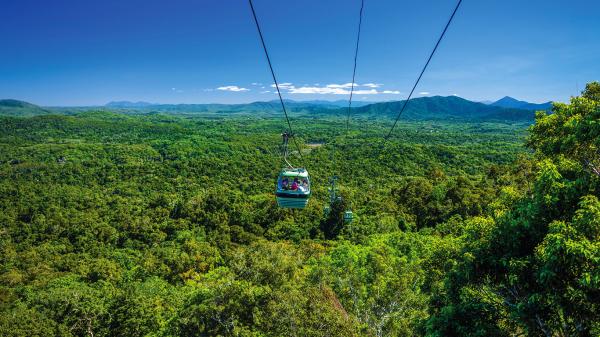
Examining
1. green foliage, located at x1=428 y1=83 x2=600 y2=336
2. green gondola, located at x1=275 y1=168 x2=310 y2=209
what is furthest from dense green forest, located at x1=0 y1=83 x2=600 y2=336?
green gondola, located at x1=275 y1=168 x2=310 y2=209

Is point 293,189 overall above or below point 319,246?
above

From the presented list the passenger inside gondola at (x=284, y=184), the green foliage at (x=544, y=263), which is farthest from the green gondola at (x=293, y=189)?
the green foliage at (x=544, y=263)

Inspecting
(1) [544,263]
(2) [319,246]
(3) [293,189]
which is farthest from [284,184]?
(2) [319,246]

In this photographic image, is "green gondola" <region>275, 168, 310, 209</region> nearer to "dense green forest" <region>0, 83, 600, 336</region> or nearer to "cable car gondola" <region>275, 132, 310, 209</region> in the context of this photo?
"cable car gondola" <region>275, 132, 310, 209</region>

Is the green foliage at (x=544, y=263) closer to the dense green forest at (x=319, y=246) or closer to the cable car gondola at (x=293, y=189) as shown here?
the dense green forest at (x=319, y=246)

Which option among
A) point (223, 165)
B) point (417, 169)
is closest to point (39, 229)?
point (223, 165)

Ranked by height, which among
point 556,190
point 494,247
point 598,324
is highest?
point 556,190

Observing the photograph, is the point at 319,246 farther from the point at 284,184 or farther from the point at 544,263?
the point at 544,263

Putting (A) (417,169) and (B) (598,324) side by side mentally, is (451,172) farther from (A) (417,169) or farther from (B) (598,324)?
(B) (598,324)

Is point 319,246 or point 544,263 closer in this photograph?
point 544,263
